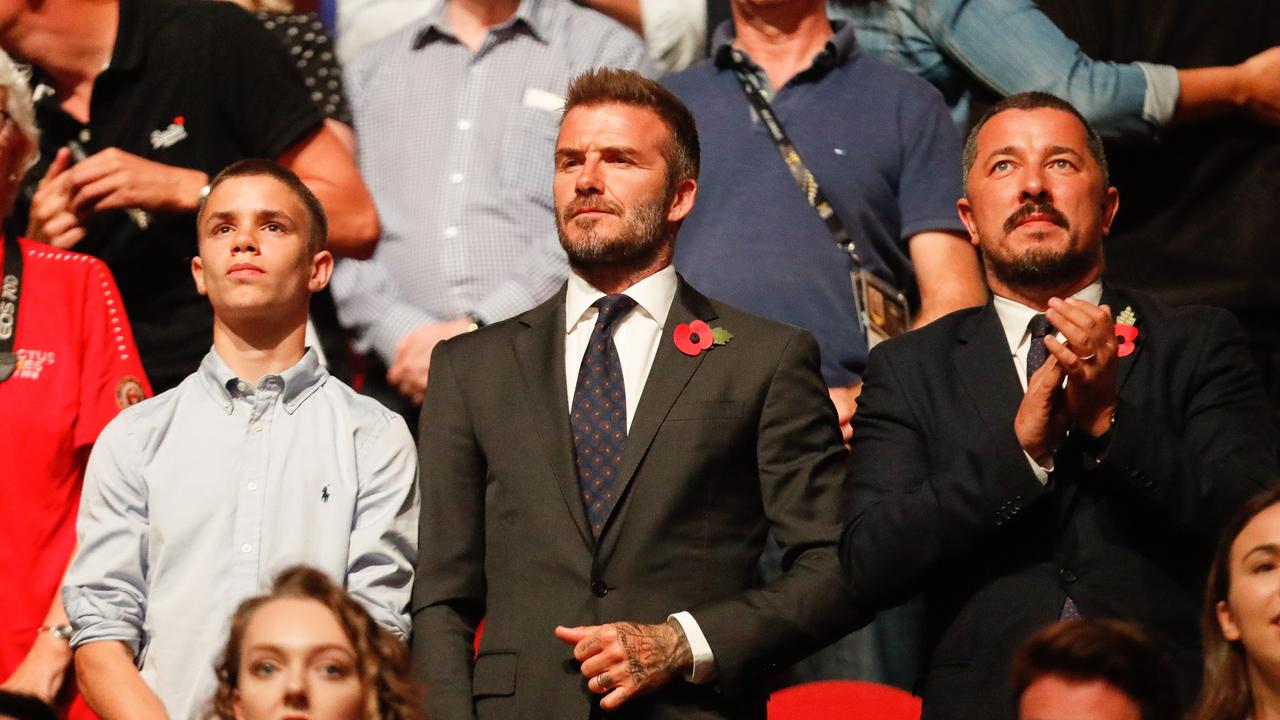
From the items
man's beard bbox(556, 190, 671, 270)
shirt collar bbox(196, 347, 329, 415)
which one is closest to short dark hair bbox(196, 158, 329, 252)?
shirt collar bbox(196, 347, 329, 415)

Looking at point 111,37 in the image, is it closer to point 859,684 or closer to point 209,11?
point 209,11

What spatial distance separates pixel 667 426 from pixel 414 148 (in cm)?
145

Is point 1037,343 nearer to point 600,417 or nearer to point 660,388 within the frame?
point 660,388

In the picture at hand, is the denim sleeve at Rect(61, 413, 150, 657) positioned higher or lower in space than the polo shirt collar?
lower

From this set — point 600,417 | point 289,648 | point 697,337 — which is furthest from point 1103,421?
point 289,648

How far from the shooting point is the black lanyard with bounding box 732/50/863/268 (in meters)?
3.82

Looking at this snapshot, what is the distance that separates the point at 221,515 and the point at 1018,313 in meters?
1.44

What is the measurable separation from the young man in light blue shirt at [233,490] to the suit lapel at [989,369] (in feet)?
3.27

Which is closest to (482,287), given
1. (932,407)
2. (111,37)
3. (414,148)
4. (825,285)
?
(414,148)

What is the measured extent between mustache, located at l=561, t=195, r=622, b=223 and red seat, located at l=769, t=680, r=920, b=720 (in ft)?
3.32

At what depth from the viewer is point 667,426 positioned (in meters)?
2.95

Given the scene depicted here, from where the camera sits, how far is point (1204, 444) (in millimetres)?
2900

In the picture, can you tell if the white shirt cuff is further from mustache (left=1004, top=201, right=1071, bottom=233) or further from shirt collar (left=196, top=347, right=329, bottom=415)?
shirt collar (left=196, top=347, right=329, bottom=415)

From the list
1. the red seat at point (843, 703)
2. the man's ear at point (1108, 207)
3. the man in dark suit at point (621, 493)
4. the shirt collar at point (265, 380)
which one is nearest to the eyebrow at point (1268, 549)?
the man in dark suit at point (621, 493)
